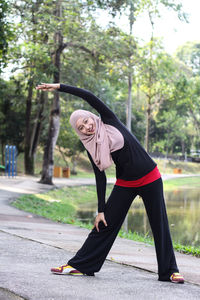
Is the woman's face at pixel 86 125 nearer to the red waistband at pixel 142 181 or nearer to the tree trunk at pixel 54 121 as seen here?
the red waistband at pixel 142 181

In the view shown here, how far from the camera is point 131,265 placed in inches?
224

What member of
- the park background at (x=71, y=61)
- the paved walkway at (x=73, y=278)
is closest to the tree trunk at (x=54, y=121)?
the park background at (x=71, y=61)

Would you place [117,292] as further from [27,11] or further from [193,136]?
[193,136]

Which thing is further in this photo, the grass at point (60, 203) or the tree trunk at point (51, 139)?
the tree trunk at point (51, 139)

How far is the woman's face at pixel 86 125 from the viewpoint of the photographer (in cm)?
452

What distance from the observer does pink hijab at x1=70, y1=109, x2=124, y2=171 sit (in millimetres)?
4504

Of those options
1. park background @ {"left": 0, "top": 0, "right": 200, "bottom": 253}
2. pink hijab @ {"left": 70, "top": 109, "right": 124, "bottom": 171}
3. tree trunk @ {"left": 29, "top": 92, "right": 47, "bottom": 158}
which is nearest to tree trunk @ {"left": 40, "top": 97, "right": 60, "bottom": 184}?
park background @ {"left": 0, "top": 0, "right": 200, "bottom": 253}

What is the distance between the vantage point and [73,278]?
4.66m

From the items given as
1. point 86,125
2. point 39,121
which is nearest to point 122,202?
point 86,125

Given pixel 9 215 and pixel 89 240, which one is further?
pixel 9 215

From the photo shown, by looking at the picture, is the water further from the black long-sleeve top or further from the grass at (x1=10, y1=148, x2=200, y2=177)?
the grass at (x1=10, y1=148, x2=200, y2=177)

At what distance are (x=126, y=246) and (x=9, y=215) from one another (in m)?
4.20

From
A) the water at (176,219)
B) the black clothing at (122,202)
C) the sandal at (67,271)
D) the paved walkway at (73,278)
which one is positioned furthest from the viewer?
the water at (176,219)

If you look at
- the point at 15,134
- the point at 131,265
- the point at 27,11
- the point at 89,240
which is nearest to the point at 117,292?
the point at 89,240
